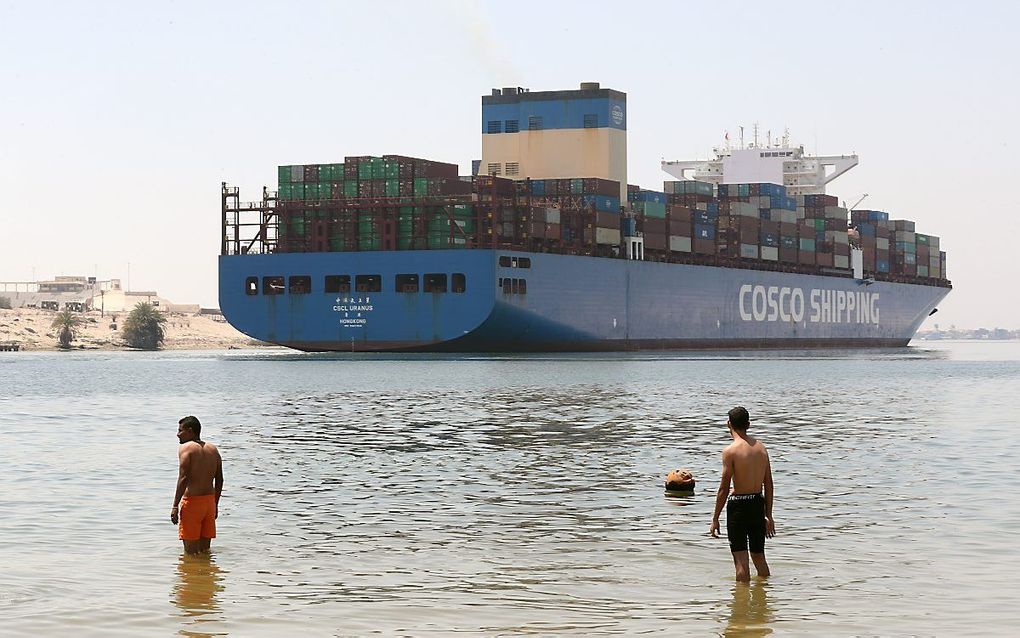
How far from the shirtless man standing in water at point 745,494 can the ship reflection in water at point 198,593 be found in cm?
462

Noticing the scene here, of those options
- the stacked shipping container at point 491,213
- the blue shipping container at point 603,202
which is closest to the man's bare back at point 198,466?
the stacked shipping container at point 491,213

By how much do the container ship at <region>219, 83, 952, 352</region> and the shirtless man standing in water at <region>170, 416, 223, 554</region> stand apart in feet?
221

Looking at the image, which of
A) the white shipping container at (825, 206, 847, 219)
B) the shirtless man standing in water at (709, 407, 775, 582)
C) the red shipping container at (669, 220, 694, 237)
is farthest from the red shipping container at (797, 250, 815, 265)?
the shirtless man standing in water at (709, 407, 775, 582)

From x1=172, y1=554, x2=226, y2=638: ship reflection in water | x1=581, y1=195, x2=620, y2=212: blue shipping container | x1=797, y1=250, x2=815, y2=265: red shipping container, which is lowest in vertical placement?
x1=172, y1=554, x2=226, y2=638: ship reflection in water

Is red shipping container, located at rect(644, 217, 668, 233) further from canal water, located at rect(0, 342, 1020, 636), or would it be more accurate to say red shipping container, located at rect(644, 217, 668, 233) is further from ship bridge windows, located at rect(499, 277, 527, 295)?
canal water, located at rect(0, 342, 1020, 636)

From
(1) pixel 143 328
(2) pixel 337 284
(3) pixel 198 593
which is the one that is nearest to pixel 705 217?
(2) pixel 337 284

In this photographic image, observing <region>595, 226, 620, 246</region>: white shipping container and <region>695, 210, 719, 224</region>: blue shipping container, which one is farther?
<region>695, 210, 719, 224</region>: blue shipping container

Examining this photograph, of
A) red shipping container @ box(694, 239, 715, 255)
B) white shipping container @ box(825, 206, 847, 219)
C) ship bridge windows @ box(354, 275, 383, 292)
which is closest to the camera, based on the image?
ship bridge windows @ box(354, 275, 383, 292)

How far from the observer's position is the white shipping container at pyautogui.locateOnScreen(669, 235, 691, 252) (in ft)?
334

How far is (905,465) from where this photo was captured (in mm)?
25641

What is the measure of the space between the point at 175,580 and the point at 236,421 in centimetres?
2388

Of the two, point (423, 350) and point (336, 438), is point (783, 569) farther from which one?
point (423, 350)

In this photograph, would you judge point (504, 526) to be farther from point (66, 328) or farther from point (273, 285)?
point (66, 328)

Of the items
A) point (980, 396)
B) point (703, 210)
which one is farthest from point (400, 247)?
point (980, 396)
